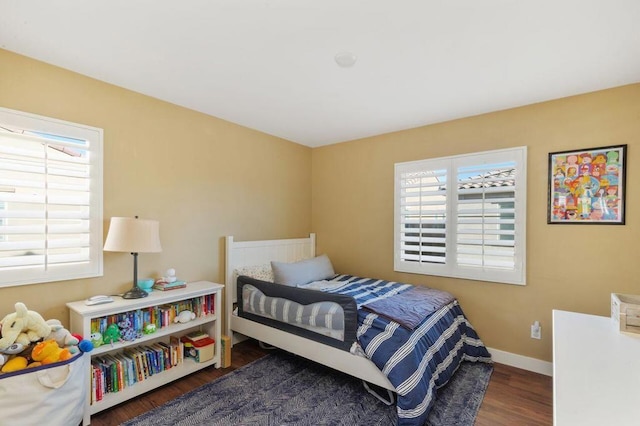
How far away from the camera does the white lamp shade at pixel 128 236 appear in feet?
6.99

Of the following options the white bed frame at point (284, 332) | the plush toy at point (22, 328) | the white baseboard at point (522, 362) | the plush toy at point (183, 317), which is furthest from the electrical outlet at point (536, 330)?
the plush toy at point (22, 328)

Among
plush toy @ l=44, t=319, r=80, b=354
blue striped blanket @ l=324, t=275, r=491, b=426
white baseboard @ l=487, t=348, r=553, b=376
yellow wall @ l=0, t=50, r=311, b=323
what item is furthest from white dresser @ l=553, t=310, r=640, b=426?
yellow wall @ l=0, t=50, r=311, b=323

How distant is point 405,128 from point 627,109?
1.74 metres

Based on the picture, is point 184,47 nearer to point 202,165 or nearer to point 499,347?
point 202,165

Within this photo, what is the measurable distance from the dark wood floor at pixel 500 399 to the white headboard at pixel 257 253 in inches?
27.3

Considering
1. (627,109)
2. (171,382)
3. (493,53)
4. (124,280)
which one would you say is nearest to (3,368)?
(124,280)

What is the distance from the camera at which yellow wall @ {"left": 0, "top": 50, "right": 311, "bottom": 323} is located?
6.68 ft

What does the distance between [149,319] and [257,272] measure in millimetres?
1062

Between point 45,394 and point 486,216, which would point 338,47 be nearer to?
point 486,216

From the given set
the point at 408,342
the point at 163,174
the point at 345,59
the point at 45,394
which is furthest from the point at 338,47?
the point at 45,394

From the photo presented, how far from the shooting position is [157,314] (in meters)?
2.35

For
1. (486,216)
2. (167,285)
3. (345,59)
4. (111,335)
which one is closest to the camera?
(345,59)

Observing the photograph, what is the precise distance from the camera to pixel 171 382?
2410mm

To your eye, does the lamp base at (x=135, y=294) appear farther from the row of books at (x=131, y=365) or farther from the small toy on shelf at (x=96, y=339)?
the row of books at (x=131, y=365)
